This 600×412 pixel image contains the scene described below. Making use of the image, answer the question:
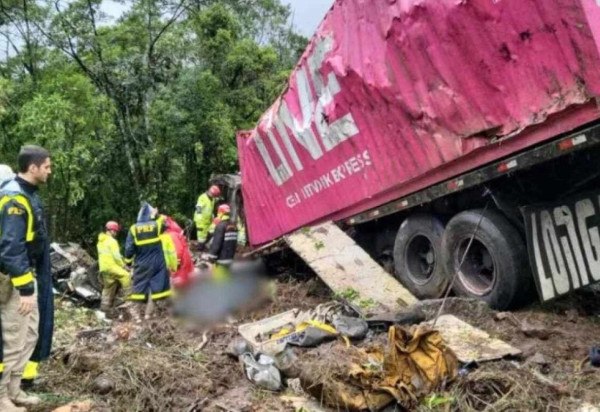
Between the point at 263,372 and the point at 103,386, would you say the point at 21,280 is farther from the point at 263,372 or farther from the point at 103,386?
the point at 263,372

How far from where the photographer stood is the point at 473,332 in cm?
428

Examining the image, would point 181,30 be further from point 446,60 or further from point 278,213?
point 446,60

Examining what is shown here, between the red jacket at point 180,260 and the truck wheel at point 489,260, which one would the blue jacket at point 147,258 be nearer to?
the red jacket at point 180,260

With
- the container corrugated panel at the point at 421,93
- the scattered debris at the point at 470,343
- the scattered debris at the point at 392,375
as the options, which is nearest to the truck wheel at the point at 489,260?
the container corrugated panel at the point at 421,93

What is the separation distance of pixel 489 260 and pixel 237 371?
7.73 feet

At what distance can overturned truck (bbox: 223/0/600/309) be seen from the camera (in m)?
4.00

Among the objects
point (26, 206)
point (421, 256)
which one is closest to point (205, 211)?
point (421, 256)

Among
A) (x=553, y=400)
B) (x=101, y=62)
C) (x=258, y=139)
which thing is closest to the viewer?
(x=553, y=400)

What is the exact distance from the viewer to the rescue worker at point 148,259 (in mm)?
6547

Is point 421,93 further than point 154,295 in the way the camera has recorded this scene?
No

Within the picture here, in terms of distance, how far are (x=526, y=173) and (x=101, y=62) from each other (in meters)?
12.3

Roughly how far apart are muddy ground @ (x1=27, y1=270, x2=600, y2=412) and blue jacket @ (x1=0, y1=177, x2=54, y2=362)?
53cm

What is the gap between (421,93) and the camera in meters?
4.96

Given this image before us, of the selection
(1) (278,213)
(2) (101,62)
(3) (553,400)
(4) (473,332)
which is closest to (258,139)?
(1) (278,213)
